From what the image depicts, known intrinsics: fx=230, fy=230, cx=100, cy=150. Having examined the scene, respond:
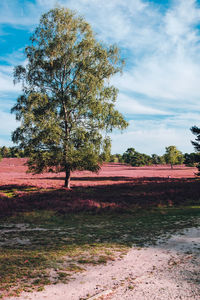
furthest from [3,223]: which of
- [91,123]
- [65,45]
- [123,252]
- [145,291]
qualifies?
[65,45]

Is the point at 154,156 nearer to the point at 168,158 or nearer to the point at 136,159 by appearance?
the point at 136,159

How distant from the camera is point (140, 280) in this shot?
5.70 meters

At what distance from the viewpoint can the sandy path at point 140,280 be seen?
4980 millimetres

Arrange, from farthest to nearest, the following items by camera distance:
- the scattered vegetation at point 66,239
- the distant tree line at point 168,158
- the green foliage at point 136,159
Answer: the green foliage at point 136,159 → the distant tree line at point 168,158 → the scattered vegetation at point 66,239

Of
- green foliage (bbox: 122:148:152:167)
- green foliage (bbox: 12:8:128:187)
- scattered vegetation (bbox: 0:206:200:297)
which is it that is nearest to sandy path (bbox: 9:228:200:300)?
scattered vegetation (bbox: 0:206:200:297)

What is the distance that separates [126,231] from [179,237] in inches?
96.0

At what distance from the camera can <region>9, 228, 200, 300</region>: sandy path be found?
4.98 m

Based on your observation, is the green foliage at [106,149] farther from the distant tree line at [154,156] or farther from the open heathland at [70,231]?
the open heathland at [70,231]

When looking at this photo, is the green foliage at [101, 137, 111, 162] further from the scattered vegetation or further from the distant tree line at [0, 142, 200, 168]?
the scattered vegetation

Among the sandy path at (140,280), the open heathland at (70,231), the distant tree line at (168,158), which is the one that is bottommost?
the open heathland at (70,231)

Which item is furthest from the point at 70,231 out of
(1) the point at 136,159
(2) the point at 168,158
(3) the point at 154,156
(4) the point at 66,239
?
(3) the point at 154,156

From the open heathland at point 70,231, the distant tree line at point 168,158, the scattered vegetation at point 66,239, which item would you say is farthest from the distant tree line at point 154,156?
the scattered vegetation at point 66,239

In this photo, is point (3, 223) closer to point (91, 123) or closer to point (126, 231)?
point (126, 231)

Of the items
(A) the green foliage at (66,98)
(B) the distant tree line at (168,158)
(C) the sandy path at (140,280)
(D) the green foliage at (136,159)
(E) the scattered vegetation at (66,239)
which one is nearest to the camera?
(C) the sandy path at (140,280)
